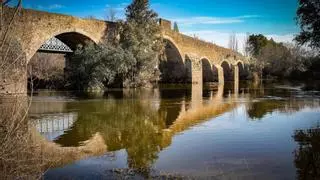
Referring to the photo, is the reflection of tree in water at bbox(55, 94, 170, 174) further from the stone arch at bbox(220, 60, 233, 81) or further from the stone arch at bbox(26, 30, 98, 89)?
the stone arch at bbox(220, 60, 233, 81)

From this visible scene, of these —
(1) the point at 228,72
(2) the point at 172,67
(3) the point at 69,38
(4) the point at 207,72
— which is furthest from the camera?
(1) the point at 228,72

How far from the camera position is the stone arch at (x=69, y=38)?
2880 cm

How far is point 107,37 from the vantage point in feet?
118

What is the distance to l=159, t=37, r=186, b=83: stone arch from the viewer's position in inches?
2024

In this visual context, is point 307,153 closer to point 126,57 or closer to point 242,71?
point 126,57

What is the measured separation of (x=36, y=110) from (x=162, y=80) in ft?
113

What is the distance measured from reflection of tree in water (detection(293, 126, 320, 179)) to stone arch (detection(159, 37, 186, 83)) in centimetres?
3898

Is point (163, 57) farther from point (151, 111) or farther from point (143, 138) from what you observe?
point (143, 138)

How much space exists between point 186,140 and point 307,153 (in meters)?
3.30

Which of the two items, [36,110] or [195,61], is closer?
[36,110]

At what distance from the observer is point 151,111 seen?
1842 cm

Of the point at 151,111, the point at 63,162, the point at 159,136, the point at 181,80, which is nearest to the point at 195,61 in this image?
the point at 181,80

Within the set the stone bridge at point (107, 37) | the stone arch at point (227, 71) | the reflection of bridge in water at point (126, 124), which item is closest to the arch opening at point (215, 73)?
the stone bridge at point (107, 37)

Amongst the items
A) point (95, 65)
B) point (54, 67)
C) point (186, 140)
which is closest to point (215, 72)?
point (54, 67)
